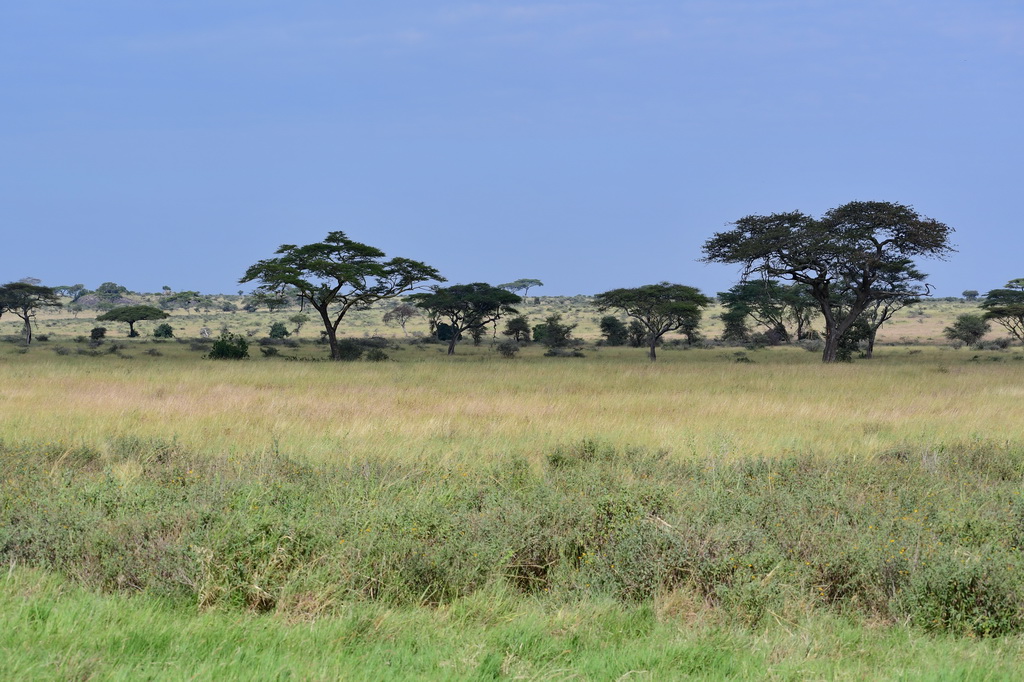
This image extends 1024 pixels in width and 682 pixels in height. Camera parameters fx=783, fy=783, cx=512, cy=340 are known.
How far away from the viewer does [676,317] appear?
54.2 metres

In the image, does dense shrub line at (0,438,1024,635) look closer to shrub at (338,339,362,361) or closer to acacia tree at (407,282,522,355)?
shrub at (338,339,362,361)

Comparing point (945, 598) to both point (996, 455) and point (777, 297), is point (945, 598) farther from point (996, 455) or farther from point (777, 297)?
point (777, 297)

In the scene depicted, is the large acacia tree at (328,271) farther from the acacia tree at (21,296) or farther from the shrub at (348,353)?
the acacia tree at (21,296)

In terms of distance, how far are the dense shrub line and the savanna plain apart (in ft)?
0.08

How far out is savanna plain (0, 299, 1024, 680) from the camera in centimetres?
444

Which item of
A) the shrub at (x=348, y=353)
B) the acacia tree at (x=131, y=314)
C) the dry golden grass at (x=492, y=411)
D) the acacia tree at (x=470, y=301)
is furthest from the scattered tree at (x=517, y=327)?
the dry golden grass at (x=492, y=411)

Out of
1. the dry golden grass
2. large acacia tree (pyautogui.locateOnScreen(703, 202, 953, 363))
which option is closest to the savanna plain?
the dry golden grass

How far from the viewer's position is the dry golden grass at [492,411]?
11.0 meters

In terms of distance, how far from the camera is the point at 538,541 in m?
6.16

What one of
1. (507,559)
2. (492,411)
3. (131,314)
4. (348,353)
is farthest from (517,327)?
(507,559)

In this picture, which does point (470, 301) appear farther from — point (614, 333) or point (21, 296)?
point (21, 296)

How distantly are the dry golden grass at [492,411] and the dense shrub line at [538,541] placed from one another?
2.47 metres

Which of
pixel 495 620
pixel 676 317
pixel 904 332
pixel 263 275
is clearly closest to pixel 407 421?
pixel 495 620

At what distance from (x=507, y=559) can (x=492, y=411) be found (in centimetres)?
940
